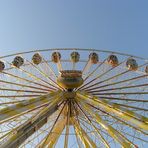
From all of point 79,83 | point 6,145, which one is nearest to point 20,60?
point 79,83

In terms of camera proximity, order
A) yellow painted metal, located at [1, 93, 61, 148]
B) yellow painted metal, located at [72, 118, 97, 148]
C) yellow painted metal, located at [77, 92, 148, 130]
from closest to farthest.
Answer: yellow painted metal, located at [1, 93, 61, 148], yellow painted metal, located at [77, 92, 148, 130], yellow painted metal, located at [72, 118, 97, 148]

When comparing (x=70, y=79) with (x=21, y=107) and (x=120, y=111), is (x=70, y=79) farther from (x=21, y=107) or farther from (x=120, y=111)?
(x=120, y=111)

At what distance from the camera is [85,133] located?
26.2 metres

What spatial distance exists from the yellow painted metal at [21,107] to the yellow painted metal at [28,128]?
0.46 m

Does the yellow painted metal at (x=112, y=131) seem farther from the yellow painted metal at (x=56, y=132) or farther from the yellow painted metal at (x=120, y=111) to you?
Result: the yellow painted metal at (x=56, y=132)

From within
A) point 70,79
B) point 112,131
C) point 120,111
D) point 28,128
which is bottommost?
point 112,131

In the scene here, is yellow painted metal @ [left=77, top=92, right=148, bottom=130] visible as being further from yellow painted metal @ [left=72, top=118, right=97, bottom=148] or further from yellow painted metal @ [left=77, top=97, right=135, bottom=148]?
yellow painted metal @ [left=72, top=118, right=97, bottom=148]

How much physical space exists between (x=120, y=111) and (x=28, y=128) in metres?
5.16

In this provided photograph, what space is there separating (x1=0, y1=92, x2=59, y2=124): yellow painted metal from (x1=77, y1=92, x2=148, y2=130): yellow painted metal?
2427mm

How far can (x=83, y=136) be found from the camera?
86.3ft

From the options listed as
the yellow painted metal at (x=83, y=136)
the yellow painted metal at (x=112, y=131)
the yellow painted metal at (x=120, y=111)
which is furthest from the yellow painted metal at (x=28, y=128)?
the yellow painted metal at (x=83, y=136)

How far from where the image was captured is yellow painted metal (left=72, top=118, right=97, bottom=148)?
25594mm

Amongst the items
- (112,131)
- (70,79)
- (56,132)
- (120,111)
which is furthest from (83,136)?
(112,131)

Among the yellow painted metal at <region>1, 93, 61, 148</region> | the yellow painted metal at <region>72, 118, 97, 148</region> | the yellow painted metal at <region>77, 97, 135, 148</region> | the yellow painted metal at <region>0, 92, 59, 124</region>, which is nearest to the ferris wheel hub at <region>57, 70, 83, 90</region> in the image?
the yellow painted metal at <region>0, 92, 59, 124</region>
